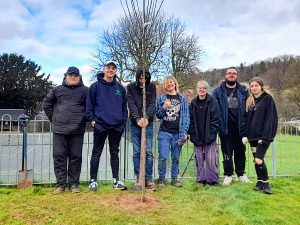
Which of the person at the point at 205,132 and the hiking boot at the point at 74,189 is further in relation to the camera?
the person at the point at 205,132

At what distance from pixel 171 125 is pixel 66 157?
1839 mm

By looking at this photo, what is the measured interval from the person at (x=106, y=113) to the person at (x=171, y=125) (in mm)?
709

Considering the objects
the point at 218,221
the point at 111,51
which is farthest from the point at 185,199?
the point at 111,51

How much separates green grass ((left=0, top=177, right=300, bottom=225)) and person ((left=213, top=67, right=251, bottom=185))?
2.01 ft

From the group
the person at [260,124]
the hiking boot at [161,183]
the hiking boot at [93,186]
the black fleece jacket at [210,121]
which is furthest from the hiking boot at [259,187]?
the hiking boot at [93,186]

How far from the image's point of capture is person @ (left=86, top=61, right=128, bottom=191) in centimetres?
596

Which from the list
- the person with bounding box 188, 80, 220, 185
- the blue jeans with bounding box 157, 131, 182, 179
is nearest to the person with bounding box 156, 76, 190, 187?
the blue jeans with bounding box 157, 131, 182, 179

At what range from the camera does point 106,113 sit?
5.96 meters

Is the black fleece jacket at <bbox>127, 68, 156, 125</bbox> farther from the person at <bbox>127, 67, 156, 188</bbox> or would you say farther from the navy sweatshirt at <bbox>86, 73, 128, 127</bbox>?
the navy sweatshirt at <bbox>86, 73, 128, 127</bbox>

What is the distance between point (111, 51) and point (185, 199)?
2482 cm

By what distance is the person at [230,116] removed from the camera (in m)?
6.72

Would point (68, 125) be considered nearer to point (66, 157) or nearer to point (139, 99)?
point (66, 157)

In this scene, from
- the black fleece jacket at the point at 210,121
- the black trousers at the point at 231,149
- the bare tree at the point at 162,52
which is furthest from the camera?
the bare tree at the point at 162,52

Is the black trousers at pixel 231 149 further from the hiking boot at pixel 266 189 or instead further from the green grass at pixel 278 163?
the green grass at pixel 278 163
